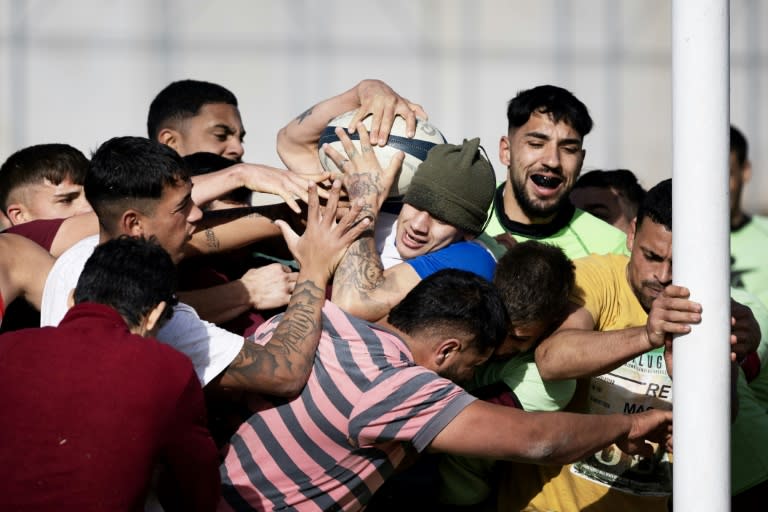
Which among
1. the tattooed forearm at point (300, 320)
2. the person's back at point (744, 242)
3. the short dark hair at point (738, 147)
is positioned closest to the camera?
the tattooed forearm at point (300, 320)

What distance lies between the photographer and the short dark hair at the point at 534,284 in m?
4.03

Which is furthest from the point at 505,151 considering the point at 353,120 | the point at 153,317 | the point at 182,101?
the point at 153,317

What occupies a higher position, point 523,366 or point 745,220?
point 745,220

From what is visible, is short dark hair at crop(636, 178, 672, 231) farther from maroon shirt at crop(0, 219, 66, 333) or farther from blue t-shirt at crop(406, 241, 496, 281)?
maroon shirt at crop(0, 219, 66, 333)

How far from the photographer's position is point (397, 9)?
9.71 m

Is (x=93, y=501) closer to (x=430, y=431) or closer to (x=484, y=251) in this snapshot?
(x=430, y=431)

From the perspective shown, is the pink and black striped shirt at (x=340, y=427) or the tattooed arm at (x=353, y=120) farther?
the tattooed arm at (x=353, y=120)

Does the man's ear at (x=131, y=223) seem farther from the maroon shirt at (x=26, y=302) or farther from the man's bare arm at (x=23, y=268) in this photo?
the maroon shirt at (x=26, y=302)

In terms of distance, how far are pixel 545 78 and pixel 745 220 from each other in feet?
10.1

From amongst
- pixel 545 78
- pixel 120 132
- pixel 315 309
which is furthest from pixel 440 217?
pixel 545 78

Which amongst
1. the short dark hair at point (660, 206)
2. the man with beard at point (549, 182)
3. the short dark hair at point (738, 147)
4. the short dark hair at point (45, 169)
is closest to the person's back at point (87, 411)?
the short dark hair at point (45, 169)

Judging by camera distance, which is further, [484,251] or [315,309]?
[484,251]

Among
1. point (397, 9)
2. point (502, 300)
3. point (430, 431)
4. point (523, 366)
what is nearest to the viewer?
point (430, 431)

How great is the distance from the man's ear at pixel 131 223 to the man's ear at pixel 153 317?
506 millimetres
